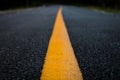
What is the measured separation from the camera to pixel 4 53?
2.31 m

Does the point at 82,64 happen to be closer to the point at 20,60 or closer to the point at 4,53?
the point at 20,60

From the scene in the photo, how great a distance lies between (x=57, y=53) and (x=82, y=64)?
0.39 metres

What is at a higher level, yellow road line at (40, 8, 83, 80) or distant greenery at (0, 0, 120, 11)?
yellow road line at (40, 8, 83, 80)

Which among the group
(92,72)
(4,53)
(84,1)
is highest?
(92,72)

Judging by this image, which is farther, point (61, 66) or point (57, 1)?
point (57, 1)

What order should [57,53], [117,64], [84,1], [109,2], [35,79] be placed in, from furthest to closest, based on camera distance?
[84,1] → [109,2] → [57,53] → [117,64] → [35,79]

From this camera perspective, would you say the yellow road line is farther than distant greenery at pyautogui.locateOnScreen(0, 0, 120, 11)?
No

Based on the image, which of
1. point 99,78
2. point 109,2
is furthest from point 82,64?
point 109,2

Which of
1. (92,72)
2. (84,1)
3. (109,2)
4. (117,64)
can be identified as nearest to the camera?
(92,72)

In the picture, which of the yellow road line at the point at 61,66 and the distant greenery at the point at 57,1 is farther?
the distant greenery at the point at 57,1

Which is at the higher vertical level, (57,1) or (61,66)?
(61,66)

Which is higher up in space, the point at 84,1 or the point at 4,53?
the point at 4,53

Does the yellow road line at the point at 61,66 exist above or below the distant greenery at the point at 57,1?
above

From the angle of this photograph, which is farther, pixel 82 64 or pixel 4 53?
pixel 4 53
